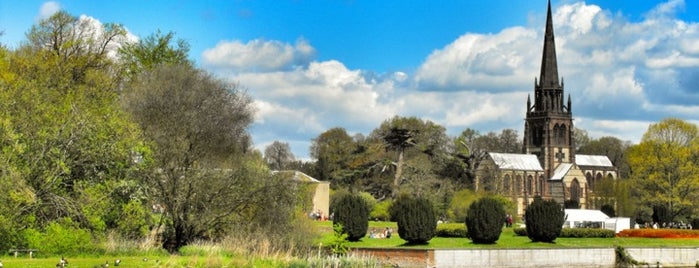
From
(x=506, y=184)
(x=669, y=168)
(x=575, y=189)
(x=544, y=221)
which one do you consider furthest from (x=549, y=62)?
(x=544, y=221)

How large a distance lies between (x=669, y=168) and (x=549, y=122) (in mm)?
55273

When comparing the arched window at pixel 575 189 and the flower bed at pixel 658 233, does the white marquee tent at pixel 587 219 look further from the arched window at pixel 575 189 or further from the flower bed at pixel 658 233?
the arched window at pixel 575 189

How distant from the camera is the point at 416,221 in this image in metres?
41.8

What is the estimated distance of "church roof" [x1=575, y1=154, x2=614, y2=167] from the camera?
427 feet

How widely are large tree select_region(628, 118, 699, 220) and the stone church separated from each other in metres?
44.4

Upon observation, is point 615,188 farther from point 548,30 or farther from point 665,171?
point 548,30

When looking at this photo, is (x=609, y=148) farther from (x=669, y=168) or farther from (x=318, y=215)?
(x=318, y=215)

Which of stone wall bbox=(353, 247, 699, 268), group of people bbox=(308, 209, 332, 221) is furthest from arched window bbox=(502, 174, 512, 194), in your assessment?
stone wall bbox=(353, 247, 699, 268)

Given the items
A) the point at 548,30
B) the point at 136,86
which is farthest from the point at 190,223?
the point at 548,30

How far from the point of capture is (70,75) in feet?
155

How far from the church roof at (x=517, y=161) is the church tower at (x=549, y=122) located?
1515 mm

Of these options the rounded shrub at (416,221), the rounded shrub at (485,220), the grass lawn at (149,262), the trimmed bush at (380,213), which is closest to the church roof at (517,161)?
the trimmed bush at (380,213)

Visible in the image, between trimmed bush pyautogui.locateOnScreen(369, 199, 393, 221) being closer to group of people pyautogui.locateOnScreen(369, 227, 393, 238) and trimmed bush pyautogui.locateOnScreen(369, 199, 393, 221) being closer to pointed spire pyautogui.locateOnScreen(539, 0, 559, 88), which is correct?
group of people pyautogui.locateOnScreen(369, 227, 393, 238)

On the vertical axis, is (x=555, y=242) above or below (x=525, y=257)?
above
